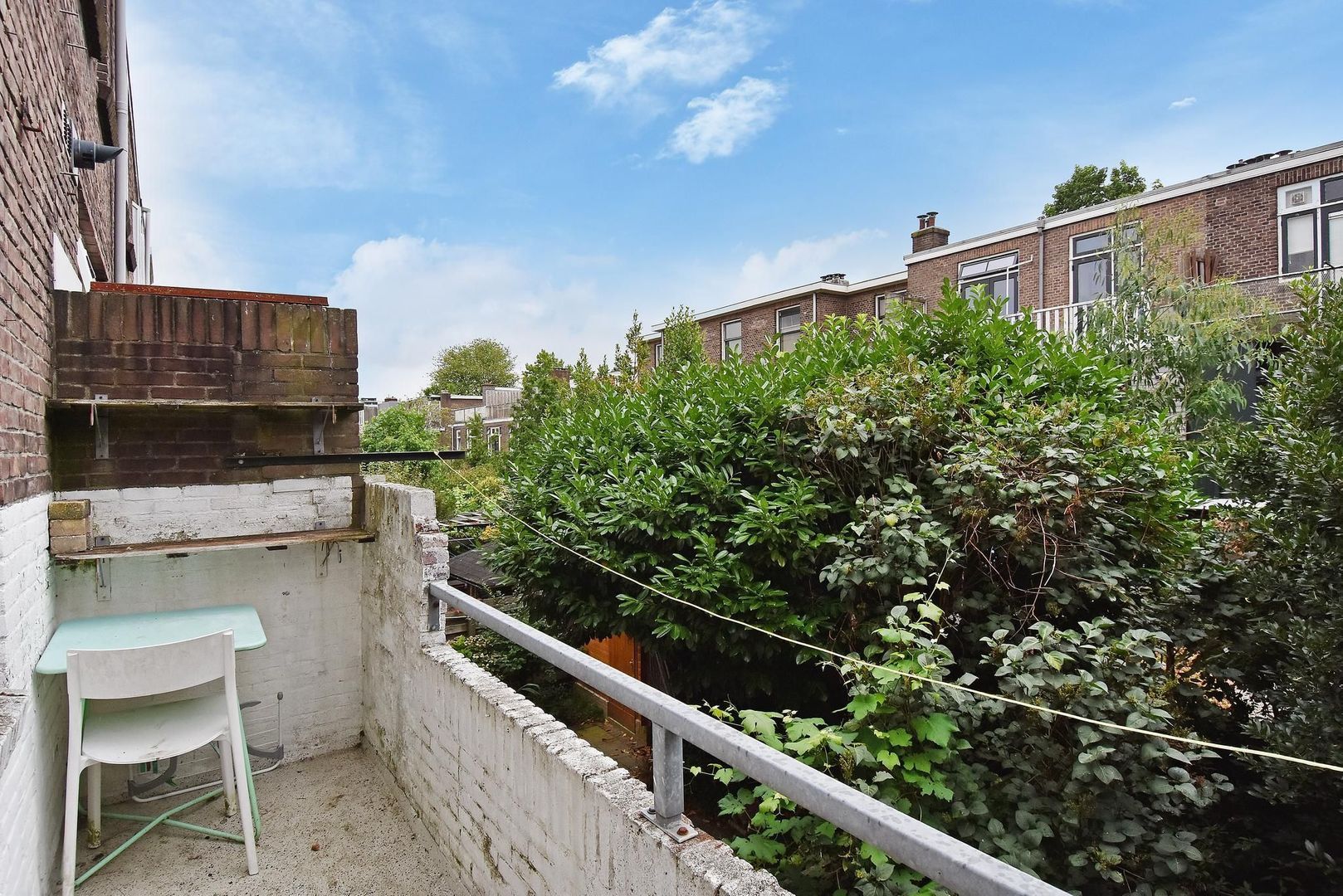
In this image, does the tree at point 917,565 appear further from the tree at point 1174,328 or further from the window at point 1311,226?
the window at point 1311,226

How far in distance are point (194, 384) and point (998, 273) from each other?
16.5 meters

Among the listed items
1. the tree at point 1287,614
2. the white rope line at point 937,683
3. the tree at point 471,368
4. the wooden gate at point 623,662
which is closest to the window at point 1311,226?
the tree at point 1287,614

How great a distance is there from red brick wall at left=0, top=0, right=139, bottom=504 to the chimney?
17401 millimetres

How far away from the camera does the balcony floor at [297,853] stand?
3.15 meters

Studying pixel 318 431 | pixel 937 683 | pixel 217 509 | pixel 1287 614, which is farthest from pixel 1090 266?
pixel 217 509

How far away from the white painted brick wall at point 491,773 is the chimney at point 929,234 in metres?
17.1

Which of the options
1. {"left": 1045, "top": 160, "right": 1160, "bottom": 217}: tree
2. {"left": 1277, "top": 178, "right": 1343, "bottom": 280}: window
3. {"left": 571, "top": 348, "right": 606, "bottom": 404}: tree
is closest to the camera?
{"left": 1277, "top": 178, "right": 1343, "bottom": 280}: window

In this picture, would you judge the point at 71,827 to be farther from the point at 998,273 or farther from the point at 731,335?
the point at 731,335

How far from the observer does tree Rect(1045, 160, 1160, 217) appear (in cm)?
2392

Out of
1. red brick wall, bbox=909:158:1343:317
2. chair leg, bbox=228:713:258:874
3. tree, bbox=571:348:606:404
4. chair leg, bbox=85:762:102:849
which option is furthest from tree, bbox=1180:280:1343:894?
tree, bbox=571:348:606:404

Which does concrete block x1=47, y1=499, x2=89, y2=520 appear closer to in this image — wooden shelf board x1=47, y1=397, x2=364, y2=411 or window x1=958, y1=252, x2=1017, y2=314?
wooden shelf board x1=47, y1=397, x2=364, y2=411

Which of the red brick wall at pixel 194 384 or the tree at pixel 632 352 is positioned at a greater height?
the tree at pixel 632 352

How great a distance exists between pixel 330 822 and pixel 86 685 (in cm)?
149

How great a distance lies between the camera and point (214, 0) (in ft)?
20.9
